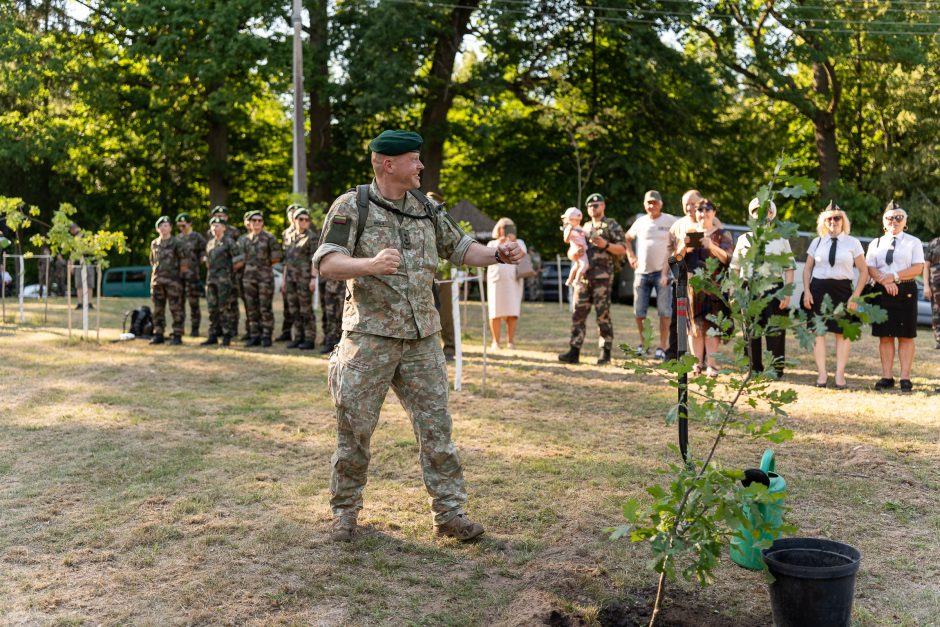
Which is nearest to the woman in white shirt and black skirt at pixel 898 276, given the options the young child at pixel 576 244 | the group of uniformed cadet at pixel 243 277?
the young child at pixel 576 244

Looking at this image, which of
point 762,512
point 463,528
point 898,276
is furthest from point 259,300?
point 762,512

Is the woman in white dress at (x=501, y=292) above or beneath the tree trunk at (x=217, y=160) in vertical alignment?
beneath

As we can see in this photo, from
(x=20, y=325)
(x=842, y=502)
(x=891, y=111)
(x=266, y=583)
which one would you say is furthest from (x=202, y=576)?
(x=891, y=111)

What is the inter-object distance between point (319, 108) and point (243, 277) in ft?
54.5

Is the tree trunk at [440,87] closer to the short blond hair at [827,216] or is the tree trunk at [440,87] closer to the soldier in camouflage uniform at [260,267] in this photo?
the soldier in camouflage uniform at [260,267]

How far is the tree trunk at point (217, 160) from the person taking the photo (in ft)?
95.7

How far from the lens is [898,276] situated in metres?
9.47

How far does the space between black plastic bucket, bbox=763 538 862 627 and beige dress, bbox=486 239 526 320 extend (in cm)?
880

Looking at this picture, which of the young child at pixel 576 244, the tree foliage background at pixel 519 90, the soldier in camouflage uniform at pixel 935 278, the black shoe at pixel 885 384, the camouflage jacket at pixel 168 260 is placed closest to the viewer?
the black shoe at pixel 885 384

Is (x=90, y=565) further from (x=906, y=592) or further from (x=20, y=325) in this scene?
(x=20, y=325)

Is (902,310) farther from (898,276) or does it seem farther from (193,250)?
(193,250)

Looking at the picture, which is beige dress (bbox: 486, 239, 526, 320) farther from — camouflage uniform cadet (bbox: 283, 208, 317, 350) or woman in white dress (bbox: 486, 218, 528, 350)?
camouflage uniform cadet (bbox: 283, 208, 317, 350)

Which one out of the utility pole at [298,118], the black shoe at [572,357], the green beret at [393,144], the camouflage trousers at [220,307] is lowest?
the black shoe at [572,357]

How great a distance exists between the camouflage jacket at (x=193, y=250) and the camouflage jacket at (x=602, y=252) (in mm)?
6218
